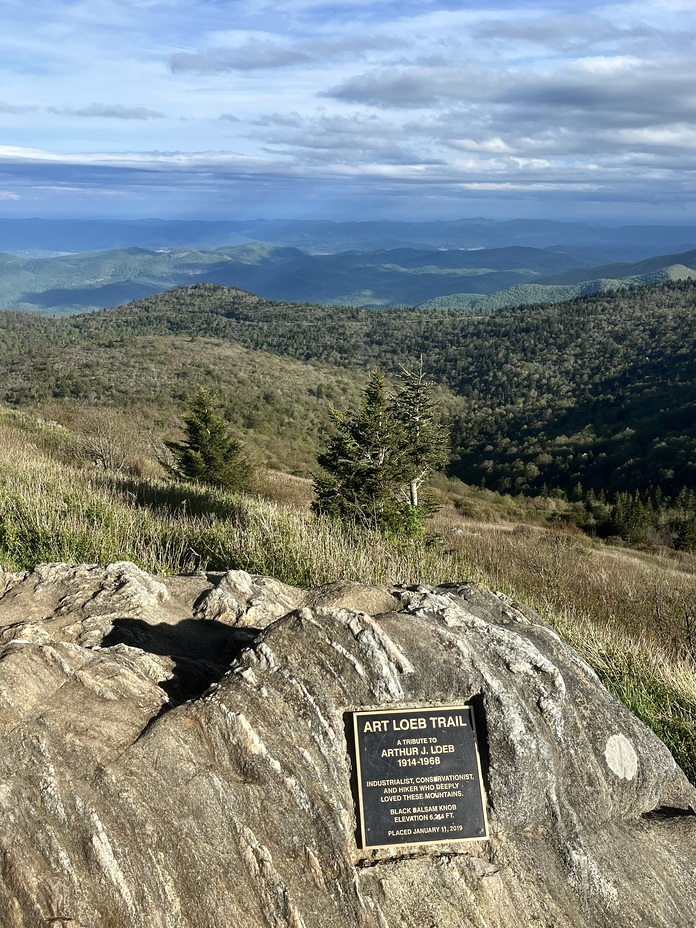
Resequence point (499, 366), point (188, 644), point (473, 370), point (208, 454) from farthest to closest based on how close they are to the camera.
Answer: point (473, 370) → point (499, 366) → point (208, 454) → point (188, 644)

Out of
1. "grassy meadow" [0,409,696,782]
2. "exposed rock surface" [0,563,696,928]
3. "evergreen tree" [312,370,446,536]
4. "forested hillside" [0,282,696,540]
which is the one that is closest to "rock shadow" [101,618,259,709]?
"exposed rock surface" [0,563,696,928]

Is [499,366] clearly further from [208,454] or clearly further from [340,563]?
[340,563]

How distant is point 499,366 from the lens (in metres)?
132

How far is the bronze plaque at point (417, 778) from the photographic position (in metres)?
3.76

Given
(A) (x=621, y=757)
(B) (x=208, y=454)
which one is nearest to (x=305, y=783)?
(A) (x=621, y=757)

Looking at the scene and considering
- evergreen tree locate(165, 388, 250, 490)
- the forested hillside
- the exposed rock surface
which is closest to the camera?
the exposed rock surface

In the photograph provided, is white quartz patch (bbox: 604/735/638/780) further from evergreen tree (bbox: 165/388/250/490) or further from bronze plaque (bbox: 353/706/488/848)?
evergreen tree (bbox: 165/388/250/490)

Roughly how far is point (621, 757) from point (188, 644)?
126 inches

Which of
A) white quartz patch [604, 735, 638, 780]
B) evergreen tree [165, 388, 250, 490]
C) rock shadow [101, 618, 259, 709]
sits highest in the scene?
rock shadow [101, 618, 259, 709]

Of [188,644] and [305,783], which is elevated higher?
[188,644]

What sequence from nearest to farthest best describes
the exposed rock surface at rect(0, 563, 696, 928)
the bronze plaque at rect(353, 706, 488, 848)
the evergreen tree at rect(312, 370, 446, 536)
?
the exposed rock surface at rect(0, 563, 696, 928) → the bronze plaque at rect(353, 706, 488, 848) → the evergreen tree at rect(312, 370, 446, 536)

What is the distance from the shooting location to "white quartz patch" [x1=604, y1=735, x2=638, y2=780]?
4250mm

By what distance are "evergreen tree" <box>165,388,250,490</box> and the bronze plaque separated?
68.1ft

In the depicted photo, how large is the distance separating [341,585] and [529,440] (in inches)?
3490
